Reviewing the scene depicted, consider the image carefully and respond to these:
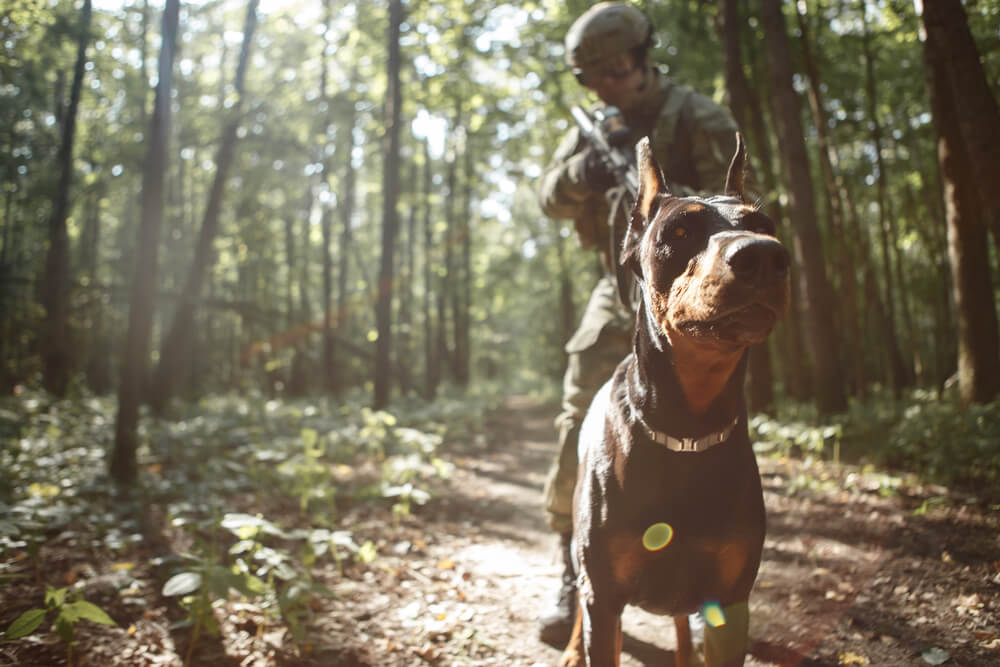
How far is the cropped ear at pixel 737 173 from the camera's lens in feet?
6.63

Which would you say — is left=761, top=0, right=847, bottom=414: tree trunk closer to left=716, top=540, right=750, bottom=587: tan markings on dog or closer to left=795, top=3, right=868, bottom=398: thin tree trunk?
left=795, top=3, right=868, bottom=398: thin tree trunk

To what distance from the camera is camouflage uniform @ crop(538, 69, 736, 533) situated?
10.8 ft

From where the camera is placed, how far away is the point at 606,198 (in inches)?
130

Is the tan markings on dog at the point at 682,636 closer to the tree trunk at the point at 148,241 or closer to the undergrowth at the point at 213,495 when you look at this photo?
the undergrowth at the point at 213,495

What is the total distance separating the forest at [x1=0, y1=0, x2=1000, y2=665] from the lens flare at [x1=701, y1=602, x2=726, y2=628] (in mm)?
1226

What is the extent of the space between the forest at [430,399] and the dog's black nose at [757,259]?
2.37 metres

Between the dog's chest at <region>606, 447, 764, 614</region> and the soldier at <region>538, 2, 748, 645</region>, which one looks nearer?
the dog's chest at <region>606, 447, 764, 614</region>

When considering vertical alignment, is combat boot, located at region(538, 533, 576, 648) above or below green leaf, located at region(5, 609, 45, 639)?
below

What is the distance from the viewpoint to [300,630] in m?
3.24

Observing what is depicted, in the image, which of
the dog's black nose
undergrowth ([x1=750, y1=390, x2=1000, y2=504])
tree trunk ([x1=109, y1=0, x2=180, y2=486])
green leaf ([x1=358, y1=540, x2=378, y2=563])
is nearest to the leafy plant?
green leaf ([x1=358, y1=540, x2=378, y2=563])

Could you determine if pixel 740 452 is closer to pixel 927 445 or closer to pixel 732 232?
pixel 732 232

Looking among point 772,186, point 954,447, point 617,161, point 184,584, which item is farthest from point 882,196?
point 184,584

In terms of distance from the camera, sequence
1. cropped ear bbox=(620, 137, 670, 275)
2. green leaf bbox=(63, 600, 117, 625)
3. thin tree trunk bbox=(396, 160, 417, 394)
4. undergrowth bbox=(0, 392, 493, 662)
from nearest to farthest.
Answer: cropped ear bbox=(620, 137, 670, 275)
green leaf bbox=(63, 600, 117, 625)
undergrowth bbox=(0, 392, 493, 662)
thin tree trunk bbox=(396, 160, 417, 394)

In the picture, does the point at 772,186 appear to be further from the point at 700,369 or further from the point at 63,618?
the point at 63,618
